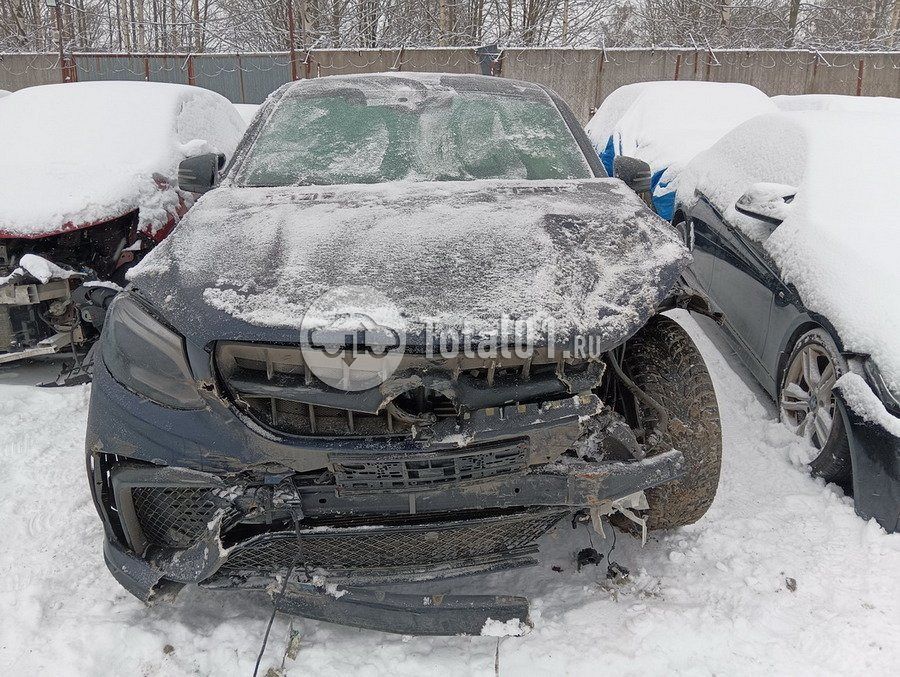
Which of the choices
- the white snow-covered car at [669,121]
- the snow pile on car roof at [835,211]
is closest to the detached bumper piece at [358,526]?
the snow pile on car roof at [835,211]

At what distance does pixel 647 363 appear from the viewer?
2414mm

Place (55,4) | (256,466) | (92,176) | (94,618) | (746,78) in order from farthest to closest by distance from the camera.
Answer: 1. (746,78)
2. (55,4)
3. (92,176)
4. (94,618)
5. (256,466)

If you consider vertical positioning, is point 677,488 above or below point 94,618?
above

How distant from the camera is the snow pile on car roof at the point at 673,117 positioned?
617cm

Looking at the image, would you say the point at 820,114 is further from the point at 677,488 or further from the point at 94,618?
the point at 94,618

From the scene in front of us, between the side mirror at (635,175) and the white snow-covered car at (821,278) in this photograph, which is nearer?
the white snow-covered car at (821,278)

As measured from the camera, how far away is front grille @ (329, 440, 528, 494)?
185 centimetres

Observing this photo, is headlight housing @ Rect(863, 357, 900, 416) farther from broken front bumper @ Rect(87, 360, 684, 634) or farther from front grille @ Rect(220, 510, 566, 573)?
front grille @ Rect(220, 510, 566, 573)

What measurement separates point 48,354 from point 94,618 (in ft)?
7.96

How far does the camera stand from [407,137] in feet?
10.4

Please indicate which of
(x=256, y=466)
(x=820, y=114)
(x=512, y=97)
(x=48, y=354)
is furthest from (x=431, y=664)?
(x=820, y=114)

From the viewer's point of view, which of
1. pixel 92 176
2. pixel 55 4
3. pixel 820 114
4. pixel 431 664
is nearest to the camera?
pixel 431 664
